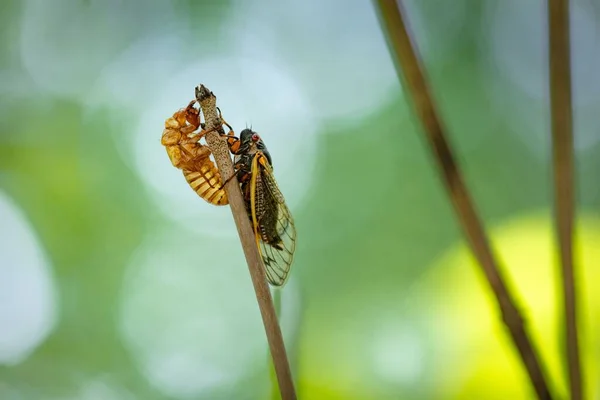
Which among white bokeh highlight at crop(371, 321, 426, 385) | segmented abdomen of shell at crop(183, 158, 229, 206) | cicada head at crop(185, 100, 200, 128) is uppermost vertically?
white bokeh highlight at crop(371, 321, 426, 385)

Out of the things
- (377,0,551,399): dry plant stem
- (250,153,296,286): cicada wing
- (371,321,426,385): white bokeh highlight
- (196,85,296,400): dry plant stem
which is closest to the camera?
(377,0,551,399): dry plant stem

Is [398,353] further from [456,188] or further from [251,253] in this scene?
[456,188]

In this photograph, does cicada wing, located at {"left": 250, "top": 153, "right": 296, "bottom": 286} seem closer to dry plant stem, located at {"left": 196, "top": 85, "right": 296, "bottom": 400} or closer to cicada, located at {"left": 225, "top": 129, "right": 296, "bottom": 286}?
cicada, located at {"left": 225, "top": 129, "right": 296, "bottom": 286}

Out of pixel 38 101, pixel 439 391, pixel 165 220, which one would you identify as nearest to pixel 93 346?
pixel 165 220

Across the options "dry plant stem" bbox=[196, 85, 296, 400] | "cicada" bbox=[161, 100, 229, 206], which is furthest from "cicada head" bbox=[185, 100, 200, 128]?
"dry plant stem" bbox=[196, 85, 296, 400]

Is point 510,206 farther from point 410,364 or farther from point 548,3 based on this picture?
point 548,3

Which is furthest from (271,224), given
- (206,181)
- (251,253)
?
(251,253)

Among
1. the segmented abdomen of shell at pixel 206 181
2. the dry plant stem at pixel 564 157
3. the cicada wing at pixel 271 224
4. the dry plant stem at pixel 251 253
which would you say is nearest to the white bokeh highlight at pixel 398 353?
the cicada wing at pixel 271 224
